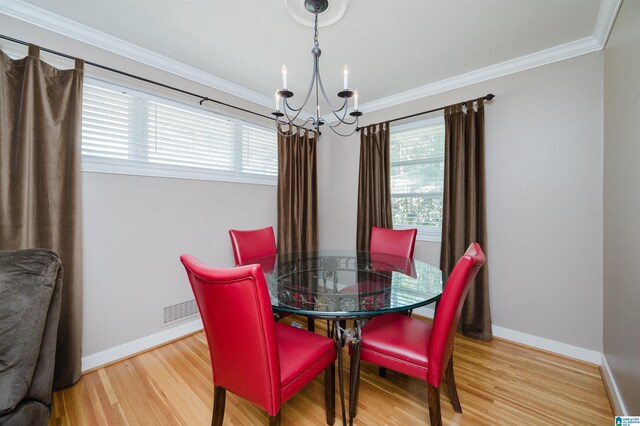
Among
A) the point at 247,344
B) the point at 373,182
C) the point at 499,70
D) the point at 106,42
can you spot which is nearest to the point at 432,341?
the point at 247,344

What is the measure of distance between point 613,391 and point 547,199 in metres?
1.35

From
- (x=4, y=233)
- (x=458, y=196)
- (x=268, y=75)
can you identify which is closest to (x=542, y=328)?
(x=458, y=196)

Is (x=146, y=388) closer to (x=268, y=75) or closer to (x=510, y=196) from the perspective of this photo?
(x=268, y=75)

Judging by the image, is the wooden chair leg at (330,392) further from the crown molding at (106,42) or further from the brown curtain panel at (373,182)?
the crown molding at (106,42)

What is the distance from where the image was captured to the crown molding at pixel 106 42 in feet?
5.52

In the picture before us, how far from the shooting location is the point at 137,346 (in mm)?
2131

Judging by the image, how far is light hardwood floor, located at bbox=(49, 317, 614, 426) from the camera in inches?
58.0

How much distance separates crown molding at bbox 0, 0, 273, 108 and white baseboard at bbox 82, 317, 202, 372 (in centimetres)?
231

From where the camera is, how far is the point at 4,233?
1.57 metres

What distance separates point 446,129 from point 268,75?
72.5 inches

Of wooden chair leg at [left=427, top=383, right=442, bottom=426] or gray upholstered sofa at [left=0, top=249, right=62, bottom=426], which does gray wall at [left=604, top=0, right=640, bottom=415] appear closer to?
wooden chair leg at [left=427, top=383, right=442, bottom=426]

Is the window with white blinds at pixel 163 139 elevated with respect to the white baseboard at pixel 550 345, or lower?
elevated

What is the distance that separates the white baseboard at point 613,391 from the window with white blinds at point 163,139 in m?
3.18

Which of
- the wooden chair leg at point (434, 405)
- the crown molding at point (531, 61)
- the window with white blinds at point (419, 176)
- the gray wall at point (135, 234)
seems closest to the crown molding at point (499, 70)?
the crown molding at point (531, 61)
